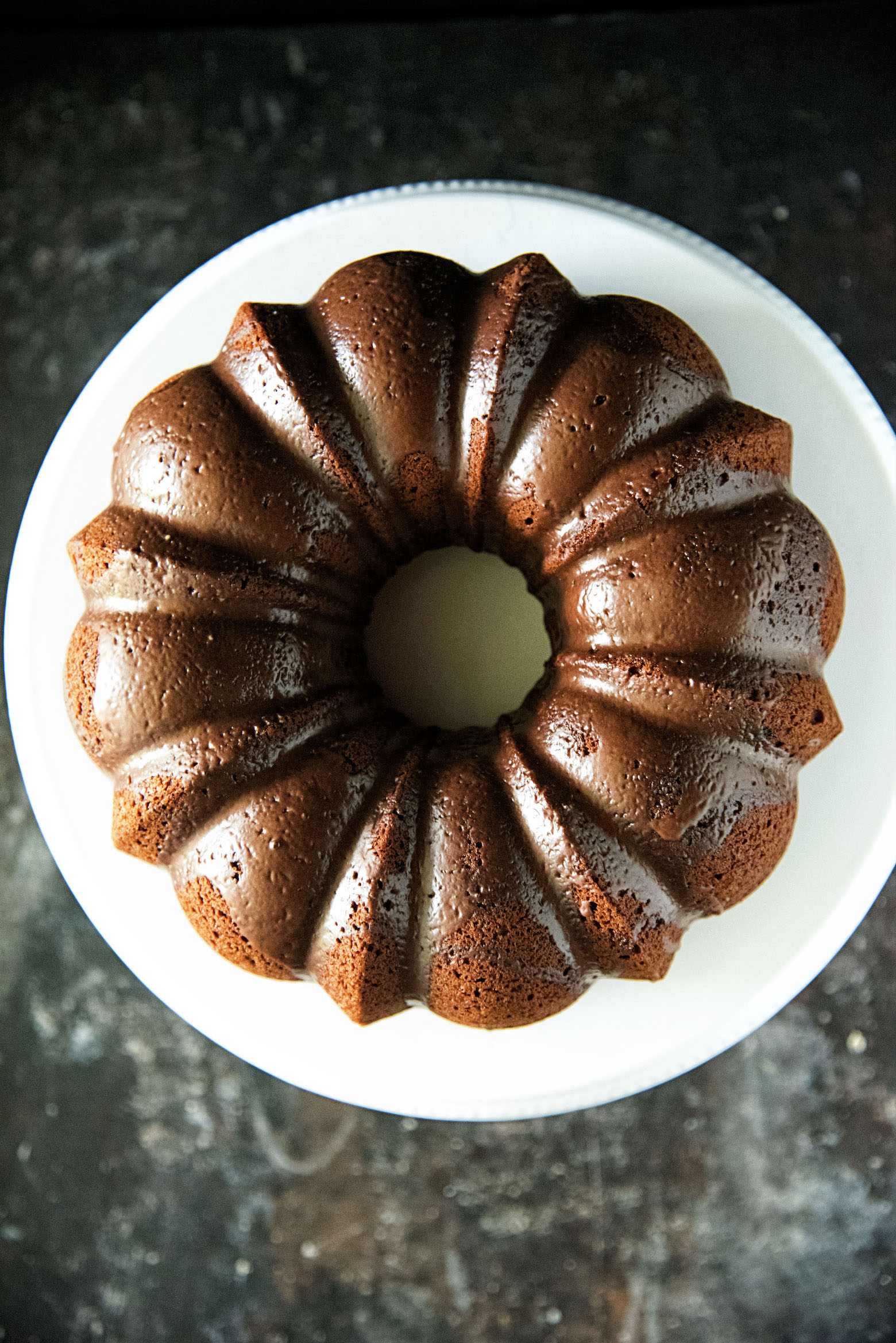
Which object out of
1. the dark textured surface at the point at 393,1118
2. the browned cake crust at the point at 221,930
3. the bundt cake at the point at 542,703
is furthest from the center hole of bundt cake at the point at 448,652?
the dark textured surface at the point at 393,1118

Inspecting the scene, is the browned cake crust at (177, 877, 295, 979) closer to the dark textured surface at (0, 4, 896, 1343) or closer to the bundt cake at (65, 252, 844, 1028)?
the bundt cake at (65, 252, 844, 1028)

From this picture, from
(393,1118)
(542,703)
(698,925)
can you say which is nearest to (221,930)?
(542,703)

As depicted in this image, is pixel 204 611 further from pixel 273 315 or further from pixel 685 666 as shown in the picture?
pixel 685 666

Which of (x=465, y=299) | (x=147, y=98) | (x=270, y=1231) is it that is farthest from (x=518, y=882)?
(x=147, y=98)

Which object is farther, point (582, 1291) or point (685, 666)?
point (582, 1291)

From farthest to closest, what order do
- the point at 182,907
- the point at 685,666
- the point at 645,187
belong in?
1. the point at 645,187
2. the point at 182,907
3. the point at 685,666

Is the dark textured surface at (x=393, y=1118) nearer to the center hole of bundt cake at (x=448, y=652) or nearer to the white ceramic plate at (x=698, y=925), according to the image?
the white ceramic plate at (x=698, y=925)
